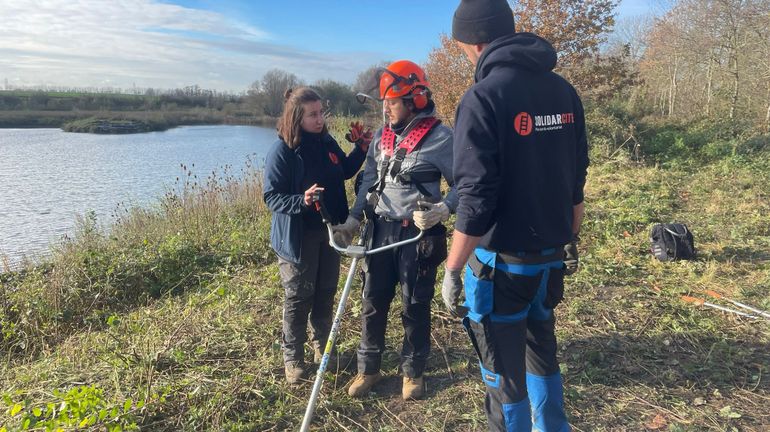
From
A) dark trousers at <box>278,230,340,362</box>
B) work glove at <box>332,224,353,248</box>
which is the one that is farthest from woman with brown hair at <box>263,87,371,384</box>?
work glove at <box>332,224,353,248</box>

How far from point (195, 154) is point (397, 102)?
54.4 feet

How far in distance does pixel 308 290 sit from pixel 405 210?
3.08ft

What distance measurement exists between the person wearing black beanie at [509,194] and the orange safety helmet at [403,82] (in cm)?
63

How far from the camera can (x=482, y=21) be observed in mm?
2084

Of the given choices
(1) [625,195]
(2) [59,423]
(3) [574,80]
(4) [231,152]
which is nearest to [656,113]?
(3) [574,80]

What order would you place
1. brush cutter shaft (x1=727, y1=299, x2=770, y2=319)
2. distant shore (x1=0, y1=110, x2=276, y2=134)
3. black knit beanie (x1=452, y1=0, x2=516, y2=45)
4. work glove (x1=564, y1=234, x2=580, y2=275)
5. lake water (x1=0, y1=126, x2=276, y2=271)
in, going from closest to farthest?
black knit beanie (x1=452, y1=0, x2=516, y2=45) → work glove (x1=564, y1=234, x2=580, y2=275) → brush cutter shaft (x1=727, y1=299, x2=770, y2=319) → lake water (x1=0, y1=126, x2=276, y2=271) → distant shore (x1=0, y1=110, x2=276, y2=134)

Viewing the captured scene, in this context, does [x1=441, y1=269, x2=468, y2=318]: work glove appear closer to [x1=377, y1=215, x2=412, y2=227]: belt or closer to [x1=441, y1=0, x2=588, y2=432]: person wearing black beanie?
[x1=441, y1=0, x2=588, y2=432]: person wearing black beanie

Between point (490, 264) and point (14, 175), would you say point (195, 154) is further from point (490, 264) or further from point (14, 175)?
point (490, 264)

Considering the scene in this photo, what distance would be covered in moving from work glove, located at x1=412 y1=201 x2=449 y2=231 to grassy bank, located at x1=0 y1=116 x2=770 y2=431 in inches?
49.2

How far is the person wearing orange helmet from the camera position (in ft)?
9.31

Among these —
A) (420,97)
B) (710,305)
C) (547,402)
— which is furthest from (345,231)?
(710,305)

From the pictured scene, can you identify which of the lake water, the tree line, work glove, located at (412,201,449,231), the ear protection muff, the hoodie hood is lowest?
the lake water

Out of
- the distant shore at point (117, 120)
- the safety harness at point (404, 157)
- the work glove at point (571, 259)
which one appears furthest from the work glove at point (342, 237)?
the distant shore at point (117, 120)

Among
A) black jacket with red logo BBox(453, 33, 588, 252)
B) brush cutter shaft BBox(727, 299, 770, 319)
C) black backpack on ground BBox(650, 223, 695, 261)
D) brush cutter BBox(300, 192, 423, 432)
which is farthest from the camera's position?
black backpack on ground BBox(650, 223, 695, 261)
